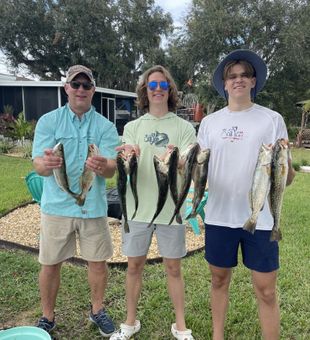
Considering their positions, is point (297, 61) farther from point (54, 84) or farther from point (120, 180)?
point (120, 180)

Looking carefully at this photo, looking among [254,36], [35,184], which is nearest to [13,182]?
[35,184]

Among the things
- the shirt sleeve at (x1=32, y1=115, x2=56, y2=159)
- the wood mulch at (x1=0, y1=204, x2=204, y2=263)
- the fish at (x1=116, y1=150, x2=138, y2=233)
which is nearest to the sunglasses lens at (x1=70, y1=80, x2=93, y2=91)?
the shirt sleeve at (x1=32, y1=115, x2=56, y2=159)

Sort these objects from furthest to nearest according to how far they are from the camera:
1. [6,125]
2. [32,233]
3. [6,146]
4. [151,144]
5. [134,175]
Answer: [6,125] < [6,146] < [32,233] < [151,144] < [134,175]

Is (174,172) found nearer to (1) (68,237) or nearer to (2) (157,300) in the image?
(1) (68,237)

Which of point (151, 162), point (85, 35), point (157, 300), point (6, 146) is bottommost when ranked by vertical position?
point (6, 146)

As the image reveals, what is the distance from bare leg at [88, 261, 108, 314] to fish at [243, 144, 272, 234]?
55.7 inches

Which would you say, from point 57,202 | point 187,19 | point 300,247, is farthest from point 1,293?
point 187,19

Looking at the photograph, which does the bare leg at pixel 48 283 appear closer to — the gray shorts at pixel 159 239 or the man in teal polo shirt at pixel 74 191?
the man in teal polo shirt at pixel 74 191

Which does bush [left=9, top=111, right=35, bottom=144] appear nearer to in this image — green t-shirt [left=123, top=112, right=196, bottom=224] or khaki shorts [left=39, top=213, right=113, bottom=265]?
khaki shorts [left=39, top=213, right=113, bottom=265]

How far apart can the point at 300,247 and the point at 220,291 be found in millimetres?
2718

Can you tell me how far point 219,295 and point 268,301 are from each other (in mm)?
389

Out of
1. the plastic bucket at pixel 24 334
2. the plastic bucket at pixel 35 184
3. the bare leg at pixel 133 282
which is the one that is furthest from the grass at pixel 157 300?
the plastic bucket at pixel 35 184

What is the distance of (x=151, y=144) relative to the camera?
282cm

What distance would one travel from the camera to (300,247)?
5078 millimetres
